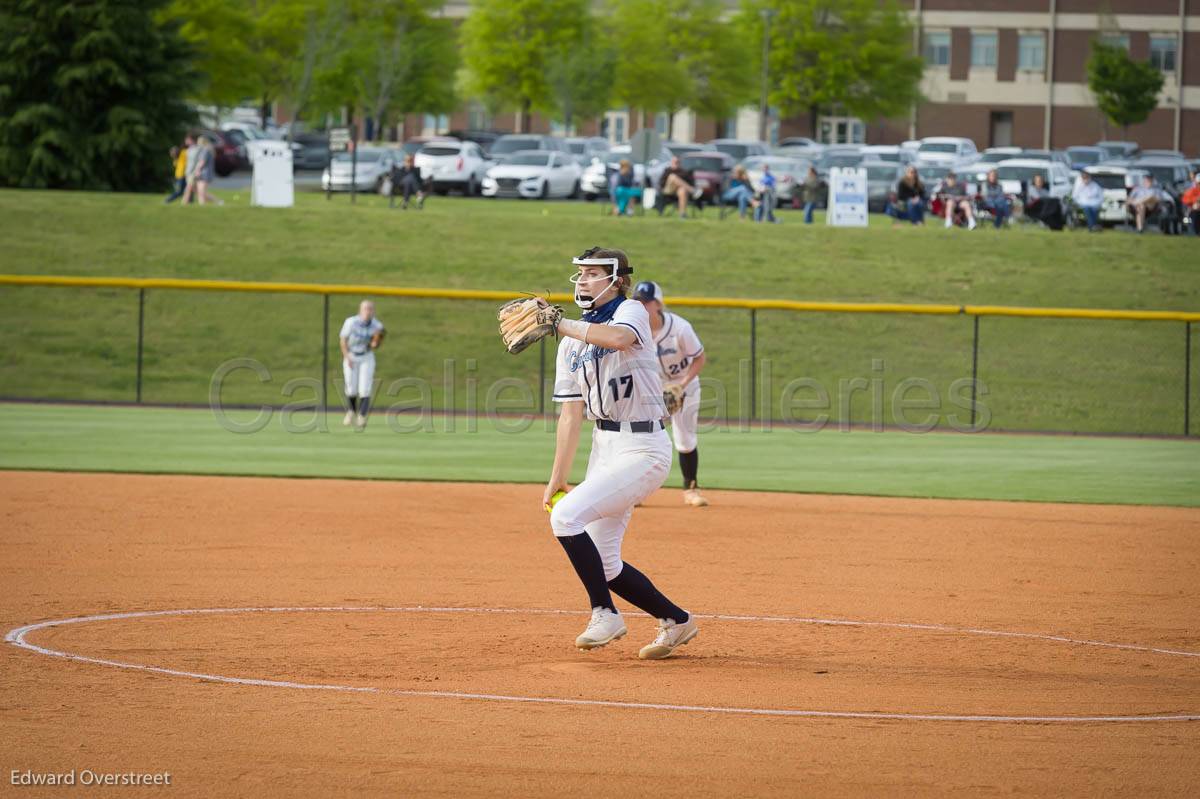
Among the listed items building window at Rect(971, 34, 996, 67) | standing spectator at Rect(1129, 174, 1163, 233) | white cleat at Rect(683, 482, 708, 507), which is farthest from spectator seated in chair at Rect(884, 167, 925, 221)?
building window at Rect(971, 34, 996, 67)

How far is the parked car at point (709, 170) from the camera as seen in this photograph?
141ft

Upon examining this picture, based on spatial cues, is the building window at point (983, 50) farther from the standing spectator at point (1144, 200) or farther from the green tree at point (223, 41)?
the standing spectator at point (1144, 200)

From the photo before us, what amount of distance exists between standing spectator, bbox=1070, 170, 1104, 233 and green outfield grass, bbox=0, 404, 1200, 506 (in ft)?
44.0

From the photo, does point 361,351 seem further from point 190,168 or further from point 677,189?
point 677,189

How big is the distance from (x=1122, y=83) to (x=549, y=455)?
55.6 meters

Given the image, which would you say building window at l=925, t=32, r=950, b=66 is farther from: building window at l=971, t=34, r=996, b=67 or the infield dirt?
the infield dirt

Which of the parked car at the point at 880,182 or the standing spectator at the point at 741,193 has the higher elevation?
the parked car at the point at 880,182

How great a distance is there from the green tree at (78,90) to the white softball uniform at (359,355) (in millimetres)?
19333

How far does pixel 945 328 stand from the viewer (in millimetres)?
27781

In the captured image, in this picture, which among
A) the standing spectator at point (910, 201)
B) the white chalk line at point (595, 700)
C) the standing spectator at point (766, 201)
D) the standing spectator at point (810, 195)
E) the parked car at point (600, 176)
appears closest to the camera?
the white chalk line at point (595, 700)

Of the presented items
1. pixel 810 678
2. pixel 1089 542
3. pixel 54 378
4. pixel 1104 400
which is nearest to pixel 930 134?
pixel 1104 400

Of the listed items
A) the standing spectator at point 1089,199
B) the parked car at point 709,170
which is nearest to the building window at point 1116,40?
the parked car at point 709,170

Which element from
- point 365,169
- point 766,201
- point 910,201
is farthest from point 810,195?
point 365,169

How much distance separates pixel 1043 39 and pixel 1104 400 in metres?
54.1
